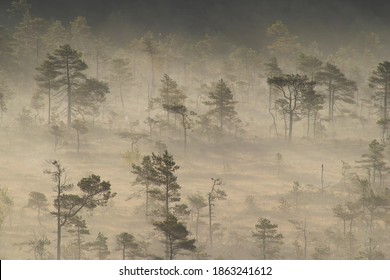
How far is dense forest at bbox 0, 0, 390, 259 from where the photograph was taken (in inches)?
1245

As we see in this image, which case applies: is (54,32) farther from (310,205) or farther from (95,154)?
(310,205)

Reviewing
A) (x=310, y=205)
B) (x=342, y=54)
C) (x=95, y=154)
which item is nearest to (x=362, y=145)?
(x=310, y=205)

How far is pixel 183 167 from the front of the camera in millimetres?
48344

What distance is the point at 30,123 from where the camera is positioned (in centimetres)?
5694

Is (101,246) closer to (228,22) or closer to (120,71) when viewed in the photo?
(120,71)

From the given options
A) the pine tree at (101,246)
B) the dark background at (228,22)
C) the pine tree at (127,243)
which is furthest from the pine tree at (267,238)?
the dark background at (228,22)

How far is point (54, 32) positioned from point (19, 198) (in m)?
47.3

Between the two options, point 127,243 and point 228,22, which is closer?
point 127,243

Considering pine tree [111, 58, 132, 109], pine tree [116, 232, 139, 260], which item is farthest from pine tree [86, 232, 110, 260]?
pine tree [111, 58, 132, 109]

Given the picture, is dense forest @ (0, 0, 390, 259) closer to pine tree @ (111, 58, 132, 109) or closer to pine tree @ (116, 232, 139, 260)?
pine tree @ (116, 232, 139, 260)

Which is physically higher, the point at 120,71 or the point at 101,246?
the point at 120,71

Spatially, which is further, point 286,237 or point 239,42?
point 239,42

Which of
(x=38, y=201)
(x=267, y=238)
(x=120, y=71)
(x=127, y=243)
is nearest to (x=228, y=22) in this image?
(x=120, y=71)

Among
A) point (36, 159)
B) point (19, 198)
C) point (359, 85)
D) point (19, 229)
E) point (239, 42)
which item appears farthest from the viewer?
point (239, 42)
